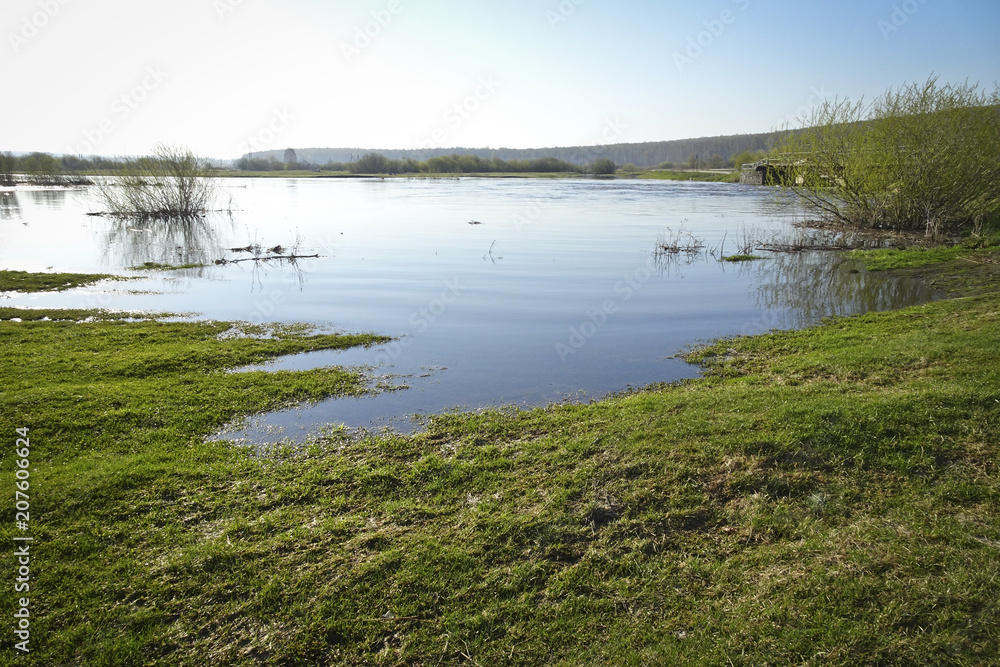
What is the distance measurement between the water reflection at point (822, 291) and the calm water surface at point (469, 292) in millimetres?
80

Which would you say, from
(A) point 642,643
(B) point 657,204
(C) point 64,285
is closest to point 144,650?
(A) point 642,643

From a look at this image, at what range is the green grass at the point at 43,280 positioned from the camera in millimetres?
18891

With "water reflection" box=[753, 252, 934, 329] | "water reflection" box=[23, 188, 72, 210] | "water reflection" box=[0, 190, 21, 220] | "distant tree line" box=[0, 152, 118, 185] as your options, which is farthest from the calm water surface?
"distant tree line" box=[0, 152, 118, 185]

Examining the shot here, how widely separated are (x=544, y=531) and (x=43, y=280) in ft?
72.3

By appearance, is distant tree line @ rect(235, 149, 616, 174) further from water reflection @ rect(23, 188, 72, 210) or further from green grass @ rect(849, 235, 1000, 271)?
green grass @ rect(849, 235, 1000, 271)

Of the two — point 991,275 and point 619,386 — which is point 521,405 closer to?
point 619,386

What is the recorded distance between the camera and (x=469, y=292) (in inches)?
764

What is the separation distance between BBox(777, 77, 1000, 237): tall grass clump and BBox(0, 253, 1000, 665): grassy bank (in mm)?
21988

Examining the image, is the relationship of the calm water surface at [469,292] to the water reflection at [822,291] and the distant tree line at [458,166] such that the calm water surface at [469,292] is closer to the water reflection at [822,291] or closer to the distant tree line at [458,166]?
the water reflection at [822,291]

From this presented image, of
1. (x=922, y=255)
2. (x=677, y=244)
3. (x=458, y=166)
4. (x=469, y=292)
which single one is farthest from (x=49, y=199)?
(x=458, y=166)

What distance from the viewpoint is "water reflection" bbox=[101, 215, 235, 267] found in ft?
86.7

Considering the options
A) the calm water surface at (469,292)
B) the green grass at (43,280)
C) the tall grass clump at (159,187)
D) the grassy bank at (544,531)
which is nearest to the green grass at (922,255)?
the calm water surface at (469,292)

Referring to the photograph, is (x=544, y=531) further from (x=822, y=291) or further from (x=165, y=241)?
(x=165, y=241)

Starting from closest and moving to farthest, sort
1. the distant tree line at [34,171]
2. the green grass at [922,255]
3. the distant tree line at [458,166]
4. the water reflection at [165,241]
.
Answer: the green grass at [922,255] < the water reflection at [165,241] < the distant tree line at [34,171] < the distant tree line at [458,166]
